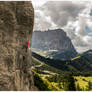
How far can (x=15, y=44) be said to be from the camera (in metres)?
33.0

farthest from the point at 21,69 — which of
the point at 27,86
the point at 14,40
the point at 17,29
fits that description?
the point at 17,29

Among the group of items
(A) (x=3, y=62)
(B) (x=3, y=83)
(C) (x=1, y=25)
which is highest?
(C) (x=1, y=25)

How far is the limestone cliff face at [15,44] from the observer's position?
101ft

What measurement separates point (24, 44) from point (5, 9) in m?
10.7

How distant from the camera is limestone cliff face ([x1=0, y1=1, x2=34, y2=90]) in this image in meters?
30.8

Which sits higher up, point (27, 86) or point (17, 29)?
point (17, 29)

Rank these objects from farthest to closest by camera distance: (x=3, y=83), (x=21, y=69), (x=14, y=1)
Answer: (x=21, y=69) → (x=14, y=1) → (x=3, y=83)

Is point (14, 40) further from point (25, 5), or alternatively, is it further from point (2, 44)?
point (25, 5)

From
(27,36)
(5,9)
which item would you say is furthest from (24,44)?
(5,9)

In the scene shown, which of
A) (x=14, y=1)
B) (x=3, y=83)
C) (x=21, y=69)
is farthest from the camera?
(x=21, y=69)

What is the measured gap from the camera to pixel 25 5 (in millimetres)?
35781

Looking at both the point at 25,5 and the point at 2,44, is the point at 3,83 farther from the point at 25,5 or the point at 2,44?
the point at 25,5

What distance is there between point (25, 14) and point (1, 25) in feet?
26.6

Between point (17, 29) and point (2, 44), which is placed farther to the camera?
point (17, 29)
